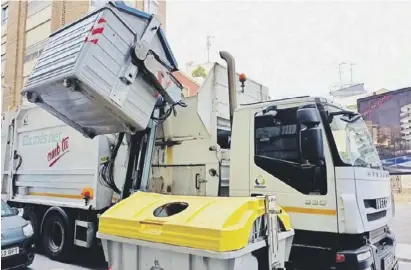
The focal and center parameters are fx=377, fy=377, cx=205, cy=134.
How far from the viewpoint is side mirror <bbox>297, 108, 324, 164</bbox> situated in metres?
3.24

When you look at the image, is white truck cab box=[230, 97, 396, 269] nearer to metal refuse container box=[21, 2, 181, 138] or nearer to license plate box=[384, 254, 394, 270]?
license plate box=[384, 254, 394, 270]

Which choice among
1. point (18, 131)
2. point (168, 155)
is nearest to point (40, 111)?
point (18, 131)

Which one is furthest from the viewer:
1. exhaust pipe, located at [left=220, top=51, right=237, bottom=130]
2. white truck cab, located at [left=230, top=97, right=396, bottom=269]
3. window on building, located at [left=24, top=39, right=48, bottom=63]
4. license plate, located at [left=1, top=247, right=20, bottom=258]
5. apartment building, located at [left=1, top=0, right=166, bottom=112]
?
window on building, located at [left=24, top=39, right=48, bottom=63]

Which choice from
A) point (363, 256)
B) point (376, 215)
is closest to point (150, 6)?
point (376, 215)

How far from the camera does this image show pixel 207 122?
428 cm

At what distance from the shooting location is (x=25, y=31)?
640 inches

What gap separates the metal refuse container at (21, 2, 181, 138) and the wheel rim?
194 centimetres

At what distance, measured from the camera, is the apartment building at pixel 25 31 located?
14617 mm

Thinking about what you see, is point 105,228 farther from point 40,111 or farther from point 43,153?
point 40,111

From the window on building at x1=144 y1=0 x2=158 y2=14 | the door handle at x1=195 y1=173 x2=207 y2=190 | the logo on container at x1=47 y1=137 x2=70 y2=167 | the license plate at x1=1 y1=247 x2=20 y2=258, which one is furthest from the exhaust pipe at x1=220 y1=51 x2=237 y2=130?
the window on building at x1=144 y1=0 x2=158 y2=14

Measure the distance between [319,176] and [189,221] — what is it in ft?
4.47

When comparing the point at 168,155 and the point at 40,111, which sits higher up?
the point at 40,111

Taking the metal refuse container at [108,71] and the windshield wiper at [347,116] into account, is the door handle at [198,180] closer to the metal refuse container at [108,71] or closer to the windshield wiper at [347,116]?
the metal refuse container at [108,71]

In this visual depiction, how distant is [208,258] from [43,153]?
168 inches
